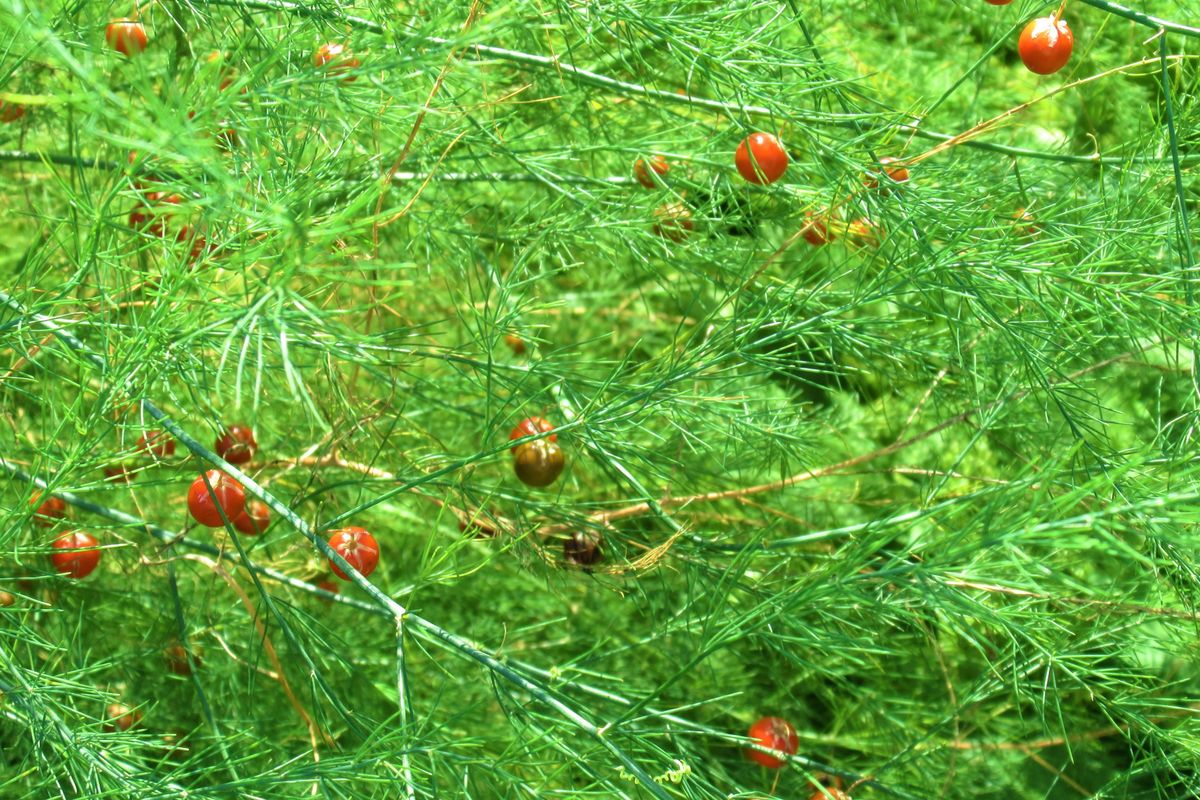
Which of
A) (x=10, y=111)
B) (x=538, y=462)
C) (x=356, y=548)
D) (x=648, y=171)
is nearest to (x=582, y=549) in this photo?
(x=538, y=462)

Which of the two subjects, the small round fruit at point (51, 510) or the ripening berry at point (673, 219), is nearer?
the small round fruit at point (51, 510)

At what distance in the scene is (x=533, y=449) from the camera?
1.15m

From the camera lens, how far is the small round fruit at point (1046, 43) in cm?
107

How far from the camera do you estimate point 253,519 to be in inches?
45.1

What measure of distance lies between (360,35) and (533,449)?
46cm

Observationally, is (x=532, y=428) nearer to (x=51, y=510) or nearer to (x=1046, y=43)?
(x=51, y=510)

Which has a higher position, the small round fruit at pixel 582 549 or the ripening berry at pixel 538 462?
the ripening berry at pixel 538 462

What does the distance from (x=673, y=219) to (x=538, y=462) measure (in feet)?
1.18

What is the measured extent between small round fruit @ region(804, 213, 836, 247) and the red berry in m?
0.91

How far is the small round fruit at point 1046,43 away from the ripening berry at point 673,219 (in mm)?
392

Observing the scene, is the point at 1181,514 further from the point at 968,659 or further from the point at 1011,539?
the point at 968,659

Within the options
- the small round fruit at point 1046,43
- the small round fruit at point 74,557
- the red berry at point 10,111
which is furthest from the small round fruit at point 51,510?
the small round fruit at point 1046,43

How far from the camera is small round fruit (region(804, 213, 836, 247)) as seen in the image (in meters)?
1.07

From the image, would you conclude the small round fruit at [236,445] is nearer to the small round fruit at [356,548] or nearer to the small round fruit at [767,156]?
the small round fruit at [356,548]
